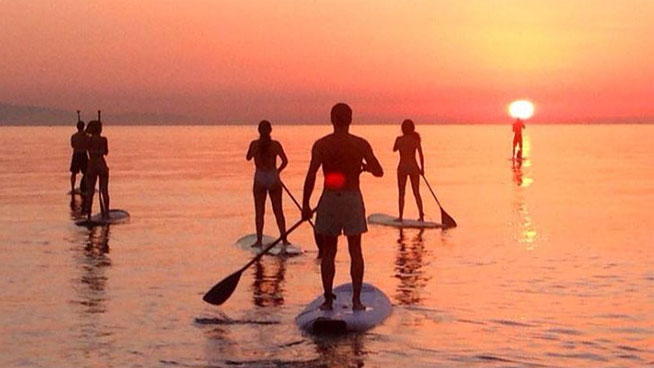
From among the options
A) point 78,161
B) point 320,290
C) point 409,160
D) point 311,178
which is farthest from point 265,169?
point 78,161

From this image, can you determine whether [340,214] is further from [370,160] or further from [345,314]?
[345,314]

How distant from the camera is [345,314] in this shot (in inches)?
383

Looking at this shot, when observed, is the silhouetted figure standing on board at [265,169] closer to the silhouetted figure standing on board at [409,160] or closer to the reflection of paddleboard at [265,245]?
the reflection of paddleboard at [265,245]

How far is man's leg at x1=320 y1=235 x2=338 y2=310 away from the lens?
9.88m

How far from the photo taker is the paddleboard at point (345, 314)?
9367 millimetres

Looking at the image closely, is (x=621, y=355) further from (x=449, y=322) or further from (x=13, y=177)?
(x=13, y=177)

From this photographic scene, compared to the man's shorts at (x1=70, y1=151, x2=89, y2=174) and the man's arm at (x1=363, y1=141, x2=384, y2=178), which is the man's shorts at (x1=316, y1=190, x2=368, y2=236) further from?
the man's shorts at (x1=70, y1=151, x2=89, y2=174)

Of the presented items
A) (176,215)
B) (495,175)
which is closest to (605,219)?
(176,215)

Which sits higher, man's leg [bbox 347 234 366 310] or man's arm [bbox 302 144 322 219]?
man's arm [bbox 302 144 322 219]

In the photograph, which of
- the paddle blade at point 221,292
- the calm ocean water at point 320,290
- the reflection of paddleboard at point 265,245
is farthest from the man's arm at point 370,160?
the reflection of paddleboard at point 265,245

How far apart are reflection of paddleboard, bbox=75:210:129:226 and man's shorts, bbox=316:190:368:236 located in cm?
1005

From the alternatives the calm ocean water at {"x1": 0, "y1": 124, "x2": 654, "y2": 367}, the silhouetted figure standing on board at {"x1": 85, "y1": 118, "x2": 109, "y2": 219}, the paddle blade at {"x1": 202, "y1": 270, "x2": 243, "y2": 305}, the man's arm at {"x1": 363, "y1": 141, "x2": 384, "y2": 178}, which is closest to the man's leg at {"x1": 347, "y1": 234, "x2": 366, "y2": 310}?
the calm ocean water at {"x1": 0, "y1": 124, "x2": 654, "y2": 367}

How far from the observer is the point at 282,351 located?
28.5 ft

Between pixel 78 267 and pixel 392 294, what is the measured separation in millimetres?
4471
